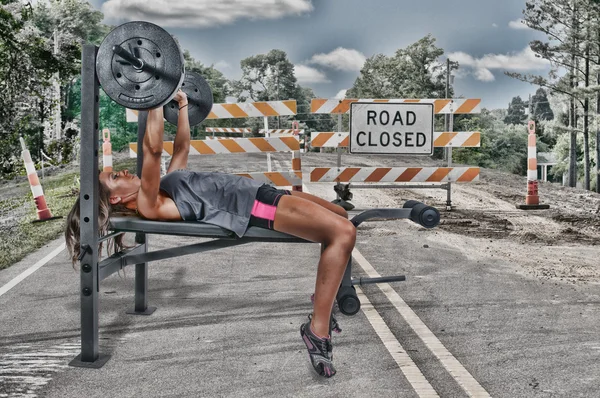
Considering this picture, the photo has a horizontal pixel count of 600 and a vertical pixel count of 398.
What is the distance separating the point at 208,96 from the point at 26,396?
2.66 m

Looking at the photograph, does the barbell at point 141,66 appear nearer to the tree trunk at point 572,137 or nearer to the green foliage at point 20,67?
the green foliage at point 20,67

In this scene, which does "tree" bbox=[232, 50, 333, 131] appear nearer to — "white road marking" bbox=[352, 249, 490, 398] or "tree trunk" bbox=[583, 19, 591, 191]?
"tree trunk" bbox=[583, 19, 591, 191]

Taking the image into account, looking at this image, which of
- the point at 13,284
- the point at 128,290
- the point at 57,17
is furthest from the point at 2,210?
the point at 57,17

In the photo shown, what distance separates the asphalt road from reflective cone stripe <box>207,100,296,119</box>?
13.2ft

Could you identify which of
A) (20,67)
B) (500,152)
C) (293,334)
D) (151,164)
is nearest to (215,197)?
(151,164)

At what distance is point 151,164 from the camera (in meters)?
3.92

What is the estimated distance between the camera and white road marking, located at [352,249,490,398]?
3551 mm

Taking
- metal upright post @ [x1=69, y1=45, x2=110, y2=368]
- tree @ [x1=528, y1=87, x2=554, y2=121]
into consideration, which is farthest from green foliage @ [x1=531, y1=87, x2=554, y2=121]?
metal upright post @ [x1=69, y1=45, x2=110, y2=368]

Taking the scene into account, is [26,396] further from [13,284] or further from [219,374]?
[13,284]

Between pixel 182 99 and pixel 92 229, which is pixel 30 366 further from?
pixel 182 99

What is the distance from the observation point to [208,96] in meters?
5.21

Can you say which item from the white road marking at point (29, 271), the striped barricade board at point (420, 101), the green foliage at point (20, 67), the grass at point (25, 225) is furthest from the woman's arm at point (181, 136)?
the green foliage at point (20, 67)

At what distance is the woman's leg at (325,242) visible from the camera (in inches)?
153

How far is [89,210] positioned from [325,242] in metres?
1.47
